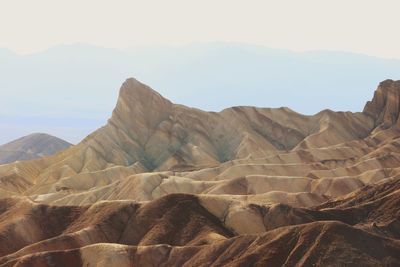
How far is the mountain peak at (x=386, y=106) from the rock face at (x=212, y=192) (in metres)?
0.37

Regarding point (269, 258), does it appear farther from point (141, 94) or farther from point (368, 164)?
point (141, 94)

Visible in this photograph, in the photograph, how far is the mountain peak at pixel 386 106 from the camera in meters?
179

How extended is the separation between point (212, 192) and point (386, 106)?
84430 millimetres

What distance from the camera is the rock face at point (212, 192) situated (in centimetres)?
6819

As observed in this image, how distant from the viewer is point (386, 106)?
18475 cm

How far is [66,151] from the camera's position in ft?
549

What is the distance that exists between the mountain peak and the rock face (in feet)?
1.21

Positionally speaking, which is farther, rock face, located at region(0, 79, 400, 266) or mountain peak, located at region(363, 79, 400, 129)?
mountain peak, located at region(363, 79, 400, 129)

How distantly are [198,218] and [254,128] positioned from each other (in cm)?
9735

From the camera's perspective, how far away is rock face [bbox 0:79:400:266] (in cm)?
6819

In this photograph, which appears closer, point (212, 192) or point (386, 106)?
point (212, 192)

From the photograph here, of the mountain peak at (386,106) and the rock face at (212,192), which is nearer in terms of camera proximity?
the rock face at (212,192)

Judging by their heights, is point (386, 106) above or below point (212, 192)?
above

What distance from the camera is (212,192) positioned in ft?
382
